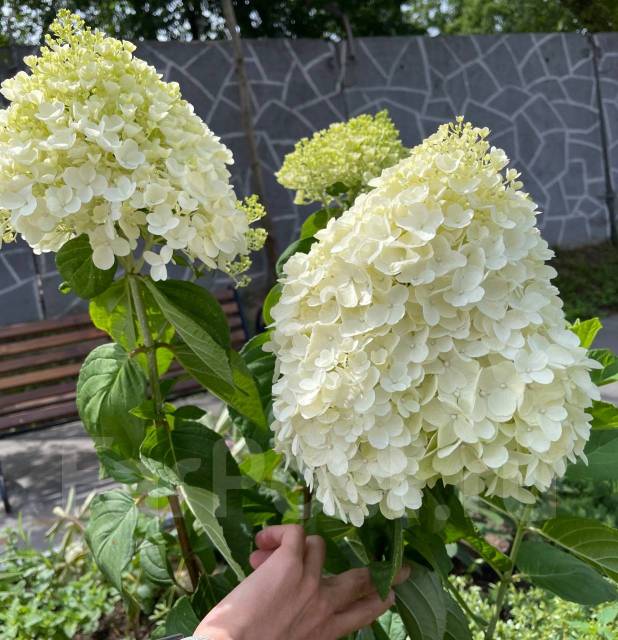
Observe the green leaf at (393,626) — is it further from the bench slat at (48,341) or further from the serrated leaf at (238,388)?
the bench slat at (48,341)

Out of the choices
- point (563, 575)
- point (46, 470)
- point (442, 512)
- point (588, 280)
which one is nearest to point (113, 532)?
point (442, 512)

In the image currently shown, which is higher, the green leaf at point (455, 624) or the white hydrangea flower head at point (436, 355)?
the white hydrangea flower head at point (436, 355)

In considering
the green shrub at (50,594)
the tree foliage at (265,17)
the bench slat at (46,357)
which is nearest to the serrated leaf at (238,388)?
the green shrub at (50,594)

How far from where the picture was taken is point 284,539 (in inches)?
33.5

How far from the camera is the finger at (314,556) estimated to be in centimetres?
85

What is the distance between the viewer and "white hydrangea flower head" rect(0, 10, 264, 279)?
749mm

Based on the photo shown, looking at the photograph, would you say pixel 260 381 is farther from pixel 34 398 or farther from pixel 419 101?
pixel 419 101

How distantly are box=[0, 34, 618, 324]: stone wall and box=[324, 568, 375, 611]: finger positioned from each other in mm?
4037

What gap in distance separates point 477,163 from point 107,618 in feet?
4.97

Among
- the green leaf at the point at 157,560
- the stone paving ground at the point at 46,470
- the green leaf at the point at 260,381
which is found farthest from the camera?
the stone paving ground at the point at 46,470

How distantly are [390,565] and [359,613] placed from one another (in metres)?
0.10

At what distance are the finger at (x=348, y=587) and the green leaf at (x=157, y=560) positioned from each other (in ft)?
1.29

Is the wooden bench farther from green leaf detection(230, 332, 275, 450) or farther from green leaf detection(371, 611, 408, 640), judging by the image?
green leaf detection(230, 332, 275, 450)

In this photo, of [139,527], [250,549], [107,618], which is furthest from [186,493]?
[107,618]
